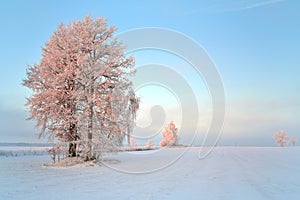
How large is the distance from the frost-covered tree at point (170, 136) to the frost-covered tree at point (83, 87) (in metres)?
59.5

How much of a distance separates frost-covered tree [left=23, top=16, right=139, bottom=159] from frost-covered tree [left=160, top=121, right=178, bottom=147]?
5948 centimetres

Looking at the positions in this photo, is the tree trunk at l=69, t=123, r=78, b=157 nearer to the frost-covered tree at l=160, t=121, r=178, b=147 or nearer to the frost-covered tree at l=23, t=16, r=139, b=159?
the frost-covered tree at l=23, t=16, r=139, b=159

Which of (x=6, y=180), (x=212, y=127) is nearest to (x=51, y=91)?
(x=6, y=180)

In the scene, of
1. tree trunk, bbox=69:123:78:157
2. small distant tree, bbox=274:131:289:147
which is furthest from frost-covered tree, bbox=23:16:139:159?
small distant tree, bbox=274:131:289:147

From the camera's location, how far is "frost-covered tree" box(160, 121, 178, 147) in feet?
259

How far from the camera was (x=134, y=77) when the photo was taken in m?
21.2

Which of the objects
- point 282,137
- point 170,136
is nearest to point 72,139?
point 170,136

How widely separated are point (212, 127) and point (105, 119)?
10843 mm

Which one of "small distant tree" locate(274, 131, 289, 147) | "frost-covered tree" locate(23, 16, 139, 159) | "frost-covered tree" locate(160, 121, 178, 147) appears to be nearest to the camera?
"frost-covered tree" locate(23, 16, 139, 159)

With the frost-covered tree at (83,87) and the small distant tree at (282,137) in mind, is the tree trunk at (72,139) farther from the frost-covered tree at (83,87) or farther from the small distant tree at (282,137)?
the small distant tree at (282,137)

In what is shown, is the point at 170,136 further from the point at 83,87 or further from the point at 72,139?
the point at 83,87

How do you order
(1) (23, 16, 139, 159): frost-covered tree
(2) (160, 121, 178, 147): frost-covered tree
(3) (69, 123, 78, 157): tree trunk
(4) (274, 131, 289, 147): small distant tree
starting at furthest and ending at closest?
(4) (274, 131, 289, 147): small distant tree → (2) (160, 121, 178, 147): frost-covered tree → (3) (69, 123, 78, 157): tree trunk → (1) (23, 16, 139, 159): frost-covered tree

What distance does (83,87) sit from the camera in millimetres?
18938

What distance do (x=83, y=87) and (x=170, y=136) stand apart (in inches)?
2459
